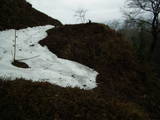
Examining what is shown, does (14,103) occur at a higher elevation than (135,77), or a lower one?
higher

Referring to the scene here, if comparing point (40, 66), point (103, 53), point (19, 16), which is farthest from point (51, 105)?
point (19, 16)

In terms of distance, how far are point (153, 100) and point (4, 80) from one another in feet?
29.8

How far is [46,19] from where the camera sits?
21.4 meters

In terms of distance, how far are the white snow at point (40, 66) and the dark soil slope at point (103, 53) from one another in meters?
0.72

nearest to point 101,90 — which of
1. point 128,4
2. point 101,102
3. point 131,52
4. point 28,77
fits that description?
point 101,102

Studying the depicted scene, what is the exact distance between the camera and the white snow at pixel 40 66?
32.0 feet

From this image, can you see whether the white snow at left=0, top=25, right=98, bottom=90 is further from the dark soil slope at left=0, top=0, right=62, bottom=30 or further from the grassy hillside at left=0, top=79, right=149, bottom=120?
the dark soil slope at left=0, top=0, right=62, bottom=30

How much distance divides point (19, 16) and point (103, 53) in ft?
30.9

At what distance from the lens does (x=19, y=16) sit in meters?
19.0

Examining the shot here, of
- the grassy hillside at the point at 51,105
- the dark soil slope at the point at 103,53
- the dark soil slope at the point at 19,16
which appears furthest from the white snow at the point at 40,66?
the dark soil slope at the point at 19,16

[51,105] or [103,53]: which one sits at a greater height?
[51,105]

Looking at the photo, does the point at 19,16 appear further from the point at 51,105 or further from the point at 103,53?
the point at 51,105

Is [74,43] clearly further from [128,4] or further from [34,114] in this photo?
[128,4]

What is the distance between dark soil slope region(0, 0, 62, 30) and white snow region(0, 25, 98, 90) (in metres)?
2.07
